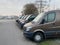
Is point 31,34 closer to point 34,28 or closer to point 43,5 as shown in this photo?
point 34,28

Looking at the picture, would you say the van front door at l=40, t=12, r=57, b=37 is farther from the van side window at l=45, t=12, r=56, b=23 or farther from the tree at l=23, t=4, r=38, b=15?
the tree at l=23, t=4, r=38, b=15

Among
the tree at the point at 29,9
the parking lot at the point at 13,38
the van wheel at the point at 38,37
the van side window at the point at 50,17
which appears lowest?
the tree at the point at 29,9

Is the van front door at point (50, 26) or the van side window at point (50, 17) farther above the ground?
the van side window at point (50, 17)

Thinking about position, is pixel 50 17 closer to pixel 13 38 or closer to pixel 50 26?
pixel 50 26

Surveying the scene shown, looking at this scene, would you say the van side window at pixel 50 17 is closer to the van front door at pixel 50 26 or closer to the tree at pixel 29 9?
the van front door at pixel 50 26

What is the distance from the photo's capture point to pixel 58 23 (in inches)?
484

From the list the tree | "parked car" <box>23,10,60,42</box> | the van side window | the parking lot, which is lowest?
the tree

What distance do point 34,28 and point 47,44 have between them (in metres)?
1.83

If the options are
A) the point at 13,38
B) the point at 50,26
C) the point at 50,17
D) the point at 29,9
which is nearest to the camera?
the point at 50,26

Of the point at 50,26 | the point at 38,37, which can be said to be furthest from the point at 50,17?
the point at 38,37

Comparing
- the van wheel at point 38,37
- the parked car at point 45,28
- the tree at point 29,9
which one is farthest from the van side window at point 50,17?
the tree at point 29,9

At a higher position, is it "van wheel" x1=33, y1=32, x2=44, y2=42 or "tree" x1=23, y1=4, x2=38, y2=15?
"van wheel" x1=33, y1=32, x2=44, y2=42

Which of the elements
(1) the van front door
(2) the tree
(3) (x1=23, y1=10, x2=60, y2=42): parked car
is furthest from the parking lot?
(2) the tree

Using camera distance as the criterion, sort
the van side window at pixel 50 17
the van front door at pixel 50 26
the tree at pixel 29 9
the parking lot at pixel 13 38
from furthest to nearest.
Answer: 1. the tree at pixel 29 9
2. the van side window at pixel 50 17
3. the van front door at pixel 50 26
4. the parking lot at pixel 13 38
